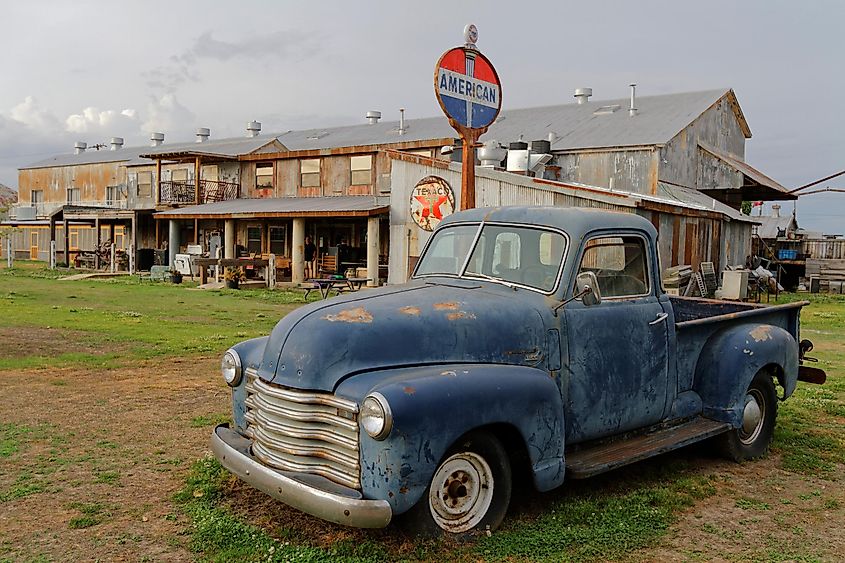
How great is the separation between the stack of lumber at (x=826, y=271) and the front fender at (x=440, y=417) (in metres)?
29.1

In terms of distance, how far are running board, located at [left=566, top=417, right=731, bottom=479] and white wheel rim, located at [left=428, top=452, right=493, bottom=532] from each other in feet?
2.17

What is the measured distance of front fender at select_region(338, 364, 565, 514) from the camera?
385 cm

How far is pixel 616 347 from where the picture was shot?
5.25 metres

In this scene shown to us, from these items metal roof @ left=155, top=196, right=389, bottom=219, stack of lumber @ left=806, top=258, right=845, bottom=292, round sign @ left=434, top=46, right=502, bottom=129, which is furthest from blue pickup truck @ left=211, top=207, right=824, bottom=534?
stack of lumber @ left=806, top=258, right=845, bottom=292

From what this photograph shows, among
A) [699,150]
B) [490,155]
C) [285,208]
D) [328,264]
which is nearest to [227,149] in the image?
[285,208]

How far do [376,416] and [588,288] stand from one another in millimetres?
1850

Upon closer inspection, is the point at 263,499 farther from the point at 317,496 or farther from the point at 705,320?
the point at 705,320

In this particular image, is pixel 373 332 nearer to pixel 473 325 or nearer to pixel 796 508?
pixel 473 325

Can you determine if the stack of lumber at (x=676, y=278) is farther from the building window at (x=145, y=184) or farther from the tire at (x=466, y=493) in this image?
the building window at (x=145, y=184)

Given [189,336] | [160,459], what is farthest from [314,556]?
[189,336]

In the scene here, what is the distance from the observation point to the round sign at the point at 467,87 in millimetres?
8008

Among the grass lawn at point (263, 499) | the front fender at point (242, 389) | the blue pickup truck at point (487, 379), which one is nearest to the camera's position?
the blue pickup truck at point (487, 379)

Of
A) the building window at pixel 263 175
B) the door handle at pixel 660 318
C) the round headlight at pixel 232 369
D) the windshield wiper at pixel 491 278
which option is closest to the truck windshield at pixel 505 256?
the windshield wiper at pixel 491 278

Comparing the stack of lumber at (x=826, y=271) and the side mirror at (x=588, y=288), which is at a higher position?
the side mirror at (x=588, y=288)
